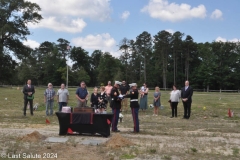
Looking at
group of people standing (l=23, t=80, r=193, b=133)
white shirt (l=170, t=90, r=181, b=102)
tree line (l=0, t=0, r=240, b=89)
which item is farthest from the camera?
tree line (l=0, t=0, r=240, b=89)

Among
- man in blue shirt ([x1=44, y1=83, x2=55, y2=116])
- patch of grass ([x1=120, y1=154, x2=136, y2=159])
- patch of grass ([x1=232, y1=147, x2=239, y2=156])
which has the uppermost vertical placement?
man in blue shirt ([x1=44, y1=83, x2=55, y2=116])

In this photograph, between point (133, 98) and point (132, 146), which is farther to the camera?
point (133, 98)

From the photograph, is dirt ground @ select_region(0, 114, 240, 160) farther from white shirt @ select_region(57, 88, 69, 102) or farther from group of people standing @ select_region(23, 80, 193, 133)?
white shirt @ select_region(57, 88, 69, 102)

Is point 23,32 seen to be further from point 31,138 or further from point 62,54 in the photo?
point 62,54

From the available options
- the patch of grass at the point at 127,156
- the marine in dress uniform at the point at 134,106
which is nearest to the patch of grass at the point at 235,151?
the patch of grass at the point at 127,156

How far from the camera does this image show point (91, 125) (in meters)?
9.53

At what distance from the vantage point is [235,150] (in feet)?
25.7

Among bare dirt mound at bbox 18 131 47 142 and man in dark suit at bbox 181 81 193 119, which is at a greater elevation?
man in dark suit at bbox 181 81 193 119

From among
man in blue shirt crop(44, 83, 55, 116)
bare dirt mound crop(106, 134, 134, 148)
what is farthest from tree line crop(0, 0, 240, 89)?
bare dirt mound crop(106, 134, 134, 148)

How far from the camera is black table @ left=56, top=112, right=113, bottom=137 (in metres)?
9.44

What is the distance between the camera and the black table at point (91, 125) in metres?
9.44

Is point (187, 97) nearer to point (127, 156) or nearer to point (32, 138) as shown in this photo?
point (32, 138)

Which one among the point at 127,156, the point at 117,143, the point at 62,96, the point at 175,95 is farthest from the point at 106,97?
the point at 127,156

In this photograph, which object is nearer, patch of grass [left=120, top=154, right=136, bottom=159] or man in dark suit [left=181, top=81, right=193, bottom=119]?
patch of grass [left=120, top=154, right=136, bottom=159]
